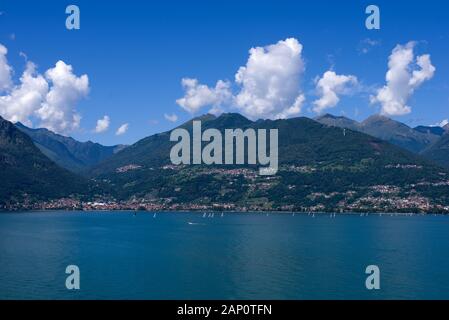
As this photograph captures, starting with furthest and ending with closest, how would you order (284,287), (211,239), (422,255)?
(211,239) < (422,255) < (284,287)

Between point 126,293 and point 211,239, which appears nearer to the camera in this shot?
point 126,293

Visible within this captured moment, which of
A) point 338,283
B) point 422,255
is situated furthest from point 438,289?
point 422,255

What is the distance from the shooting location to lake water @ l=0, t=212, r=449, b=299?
213 feet

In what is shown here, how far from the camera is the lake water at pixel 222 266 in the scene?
64.9 metres

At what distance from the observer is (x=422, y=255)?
102125 mm

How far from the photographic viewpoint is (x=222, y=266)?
83812 millimetres

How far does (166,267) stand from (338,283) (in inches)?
1111

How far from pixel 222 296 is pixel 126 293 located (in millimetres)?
11822

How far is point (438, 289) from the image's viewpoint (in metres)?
68.6
